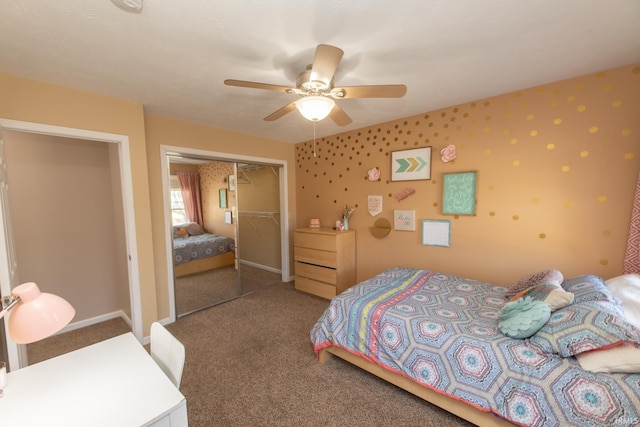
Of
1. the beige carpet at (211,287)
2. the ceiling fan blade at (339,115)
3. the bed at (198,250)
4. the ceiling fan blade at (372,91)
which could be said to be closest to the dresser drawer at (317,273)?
the beige carpet at (211,287)

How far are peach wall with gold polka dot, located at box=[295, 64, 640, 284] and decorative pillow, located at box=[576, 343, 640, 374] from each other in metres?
1.20

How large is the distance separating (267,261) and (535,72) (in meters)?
4.15

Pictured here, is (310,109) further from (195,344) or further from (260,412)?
(195,344)

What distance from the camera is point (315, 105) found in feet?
5.01

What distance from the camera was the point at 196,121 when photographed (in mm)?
2869

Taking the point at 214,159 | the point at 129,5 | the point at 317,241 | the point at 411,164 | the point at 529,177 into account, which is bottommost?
the point at 317,241

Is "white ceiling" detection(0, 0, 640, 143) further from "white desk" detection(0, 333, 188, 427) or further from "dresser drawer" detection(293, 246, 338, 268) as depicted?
"dresser drawer" detection(293, 246, 338, 268)

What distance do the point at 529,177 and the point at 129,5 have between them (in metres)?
3.06

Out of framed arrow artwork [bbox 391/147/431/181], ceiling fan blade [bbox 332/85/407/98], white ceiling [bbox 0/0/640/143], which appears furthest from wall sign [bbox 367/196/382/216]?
ceiling fan blade [bbox 332/85/407/98]

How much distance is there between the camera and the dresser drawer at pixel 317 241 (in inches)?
125

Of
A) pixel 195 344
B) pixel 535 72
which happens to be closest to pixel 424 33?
pixel 535 72

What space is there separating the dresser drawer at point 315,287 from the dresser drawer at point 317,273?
6 centimetres

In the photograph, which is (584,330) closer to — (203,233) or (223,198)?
(223,198)

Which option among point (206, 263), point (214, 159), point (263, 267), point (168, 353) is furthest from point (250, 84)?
point (263, 267)
